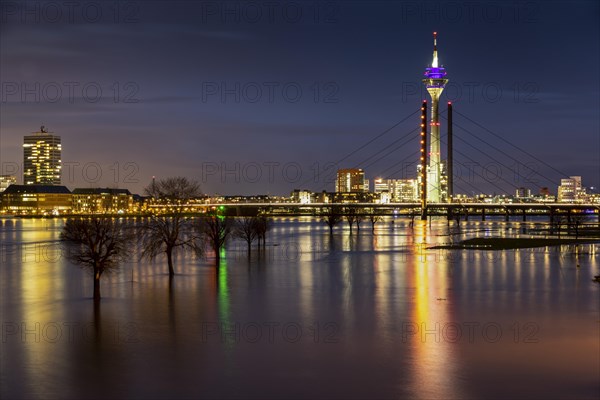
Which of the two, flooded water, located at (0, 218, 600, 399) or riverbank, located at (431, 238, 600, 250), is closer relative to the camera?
flooded water, located at (0, 218, 600, 399)

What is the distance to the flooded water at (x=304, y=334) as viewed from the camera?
62.5 feet

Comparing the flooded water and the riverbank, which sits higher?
the riverbank

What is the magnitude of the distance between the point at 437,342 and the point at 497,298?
10.5 metres

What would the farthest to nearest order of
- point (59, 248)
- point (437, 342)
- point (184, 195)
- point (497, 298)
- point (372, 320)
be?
point (59, 248)
point (184, 195)
point (497, 298)
point (372, 320)
point (437, 342)

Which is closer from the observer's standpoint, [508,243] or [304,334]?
[304,334]

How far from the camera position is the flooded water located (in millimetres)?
19047

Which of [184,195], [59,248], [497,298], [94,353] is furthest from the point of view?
[59,248]

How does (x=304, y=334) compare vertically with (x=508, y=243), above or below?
below

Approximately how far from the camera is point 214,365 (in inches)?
826

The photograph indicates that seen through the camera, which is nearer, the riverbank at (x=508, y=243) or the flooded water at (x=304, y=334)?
the flooded water at (x=304, y=334)

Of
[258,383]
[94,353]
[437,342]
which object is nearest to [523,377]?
[437,342]

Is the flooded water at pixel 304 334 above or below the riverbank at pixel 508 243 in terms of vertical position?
below

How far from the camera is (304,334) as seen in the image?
25.7 m

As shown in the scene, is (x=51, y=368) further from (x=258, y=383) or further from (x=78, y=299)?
(x=78, y=299)
